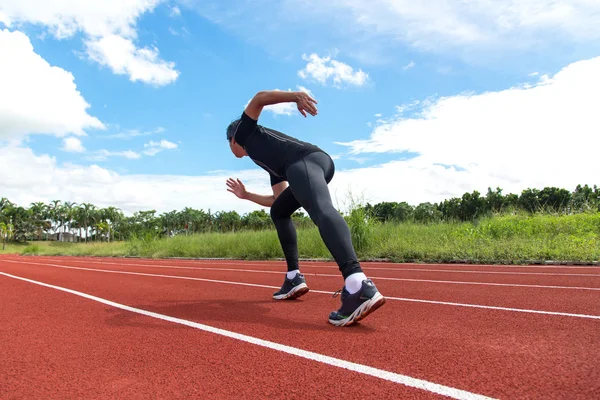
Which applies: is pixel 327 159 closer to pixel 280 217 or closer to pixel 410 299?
pixel 280 217

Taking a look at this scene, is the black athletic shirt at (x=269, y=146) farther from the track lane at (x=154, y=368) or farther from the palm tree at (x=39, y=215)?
the palm tree at (x=39, y=215)

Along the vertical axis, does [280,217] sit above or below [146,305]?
above

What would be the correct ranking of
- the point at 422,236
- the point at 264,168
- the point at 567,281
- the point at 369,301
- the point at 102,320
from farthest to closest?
the point at 422,236
the point at 567,281
the point at 264,168
the point at 102,320
the point at 369,301

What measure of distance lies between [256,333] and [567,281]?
454cm

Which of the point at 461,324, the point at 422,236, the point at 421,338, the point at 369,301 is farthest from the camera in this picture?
the point at 422,236

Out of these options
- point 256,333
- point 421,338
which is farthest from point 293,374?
point 421,338

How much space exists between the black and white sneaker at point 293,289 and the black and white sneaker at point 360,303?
1.13 m

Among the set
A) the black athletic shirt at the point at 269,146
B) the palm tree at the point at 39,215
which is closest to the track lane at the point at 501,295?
the black athletic shirt at the point at 269,146

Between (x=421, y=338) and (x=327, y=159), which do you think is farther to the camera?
(x=327, y=159)

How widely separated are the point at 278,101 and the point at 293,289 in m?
1.74

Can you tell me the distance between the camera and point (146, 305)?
3.70 metres

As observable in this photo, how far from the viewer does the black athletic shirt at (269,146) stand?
3166mm

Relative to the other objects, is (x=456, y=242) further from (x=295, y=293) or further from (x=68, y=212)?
(x=68, y=212)

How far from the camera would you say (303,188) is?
295 centimetres
